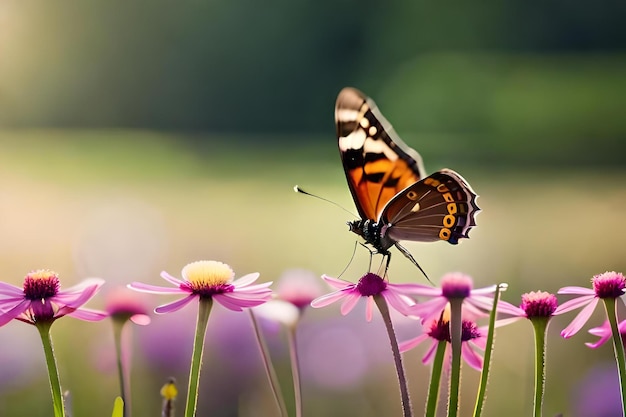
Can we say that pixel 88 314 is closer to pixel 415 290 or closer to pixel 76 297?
pixel 76 297

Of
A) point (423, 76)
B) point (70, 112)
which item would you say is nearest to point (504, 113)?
point (423, 76)

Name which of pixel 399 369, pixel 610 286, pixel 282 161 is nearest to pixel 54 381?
pixel 399 369

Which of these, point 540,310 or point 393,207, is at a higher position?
point 393,207

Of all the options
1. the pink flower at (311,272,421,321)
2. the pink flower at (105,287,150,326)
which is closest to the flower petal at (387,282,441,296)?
the pink flower at (311,272,421,321)

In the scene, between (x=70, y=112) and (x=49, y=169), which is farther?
(x=70, y=112)

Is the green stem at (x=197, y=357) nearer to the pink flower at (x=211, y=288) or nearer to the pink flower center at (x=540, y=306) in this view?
the pink flower at (x=211, y=288)

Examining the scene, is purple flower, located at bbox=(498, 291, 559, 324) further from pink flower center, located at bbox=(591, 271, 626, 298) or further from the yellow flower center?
the yellow flower center

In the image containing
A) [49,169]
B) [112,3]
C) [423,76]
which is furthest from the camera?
[112,3]

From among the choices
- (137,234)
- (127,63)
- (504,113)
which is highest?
(127,63)

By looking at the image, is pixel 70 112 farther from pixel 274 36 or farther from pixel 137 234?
pixel 137 234
